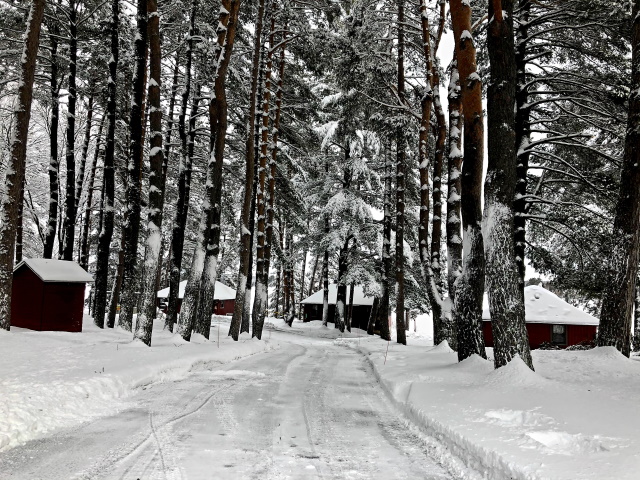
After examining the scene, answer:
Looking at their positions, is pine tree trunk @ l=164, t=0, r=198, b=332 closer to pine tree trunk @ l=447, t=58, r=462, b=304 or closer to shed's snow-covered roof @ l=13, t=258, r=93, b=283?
shed's snow-covered roof @ l=13, t=258, r=93, b=283

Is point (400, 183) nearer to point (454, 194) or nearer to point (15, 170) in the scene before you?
point (454, 194)

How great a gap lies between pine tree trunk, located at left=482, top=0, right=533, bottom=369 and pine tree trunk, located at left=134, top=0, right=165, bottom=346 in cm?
806

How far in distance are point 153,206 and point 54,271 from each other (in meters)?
6.66

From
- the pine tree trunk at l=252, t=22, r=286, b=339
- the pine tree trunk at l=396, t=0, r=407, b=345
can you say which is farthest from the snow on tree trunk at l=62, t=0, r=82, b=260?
the pine tree trunk at l=396, t=0, r=407, b=345

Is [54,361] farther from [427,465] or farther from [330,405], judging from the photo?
[427,465]

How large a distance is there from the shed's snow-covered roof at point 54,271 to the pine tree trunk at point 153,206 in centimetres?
566

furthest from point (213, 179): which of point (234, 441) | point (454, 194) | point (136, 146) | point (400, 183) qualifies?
point (234, 441)

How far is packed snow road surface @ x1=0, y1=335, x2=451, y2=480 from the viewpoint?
4.06 meters

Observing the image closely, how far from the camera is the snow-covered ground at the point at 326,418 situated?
419 cm

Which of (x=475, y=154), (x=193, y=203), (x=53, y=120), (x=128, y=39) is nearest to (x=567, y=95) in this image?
(x=475, y=154)

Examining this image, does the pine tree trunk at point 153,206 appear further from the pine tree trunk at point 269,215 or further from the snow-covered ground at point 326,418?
the pine tree trunk at point 269,215

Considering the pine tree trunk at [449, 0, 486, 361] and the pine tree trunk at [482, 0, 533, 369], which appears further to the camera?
the pine tree trunk at [449, 0, 486, 361]

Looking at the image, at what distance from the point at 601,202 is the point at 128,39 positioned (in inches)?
728

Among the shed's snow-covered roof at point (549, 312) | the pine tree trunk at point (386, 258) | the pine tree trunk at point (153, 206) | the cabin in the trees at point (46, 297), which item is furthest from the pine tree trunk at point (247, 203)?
the shed's snow-covered roof at point (549, 312)
